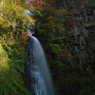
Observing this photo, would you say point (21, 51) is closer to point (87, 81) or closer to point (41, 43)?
point (41, 43)

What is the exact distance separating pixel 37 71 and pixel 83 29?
890 cm

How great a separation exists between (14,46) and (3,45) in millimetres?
1140

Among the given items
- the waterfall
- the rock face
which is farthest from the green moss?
the rock face

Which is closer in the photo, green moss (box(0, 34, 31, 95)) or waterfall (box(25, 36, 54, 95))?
green moss (box(0, 34, 31, 95))

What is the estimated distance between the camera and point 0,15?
328 inches

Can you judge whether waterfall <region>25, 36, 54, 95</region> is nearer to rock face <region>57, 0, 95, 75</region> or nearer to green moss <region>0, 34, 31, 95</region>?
green moss <region>0, 34, 31, 95</region>

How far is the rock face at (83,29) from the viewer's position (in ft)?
42.5

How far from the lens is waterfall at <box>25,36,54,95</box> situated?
9.04 meters

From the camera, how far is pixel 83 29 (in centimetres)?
1508

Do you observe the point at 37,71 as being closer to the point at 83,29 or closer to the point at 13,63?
the point at 13,63

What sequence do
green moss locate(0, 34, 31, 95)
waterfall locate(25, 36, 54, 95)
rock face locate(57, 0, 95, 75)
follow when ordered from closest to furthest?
green moss locate(0, 34, 31, 95)
waterfall locate(25, 36, 54, 95)
rock face locate(57, 0, 95, 75)

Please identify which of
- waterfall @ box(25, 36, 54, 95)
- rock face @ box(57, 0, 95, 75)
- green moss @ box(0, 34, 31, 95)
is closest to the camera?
green moss @ box(0, 34, 31, 95)

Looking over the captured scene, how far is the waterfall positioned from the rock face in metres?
4.24

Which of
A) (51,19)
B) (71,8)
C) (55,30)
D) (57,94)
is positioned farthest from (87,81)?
(71,8)
